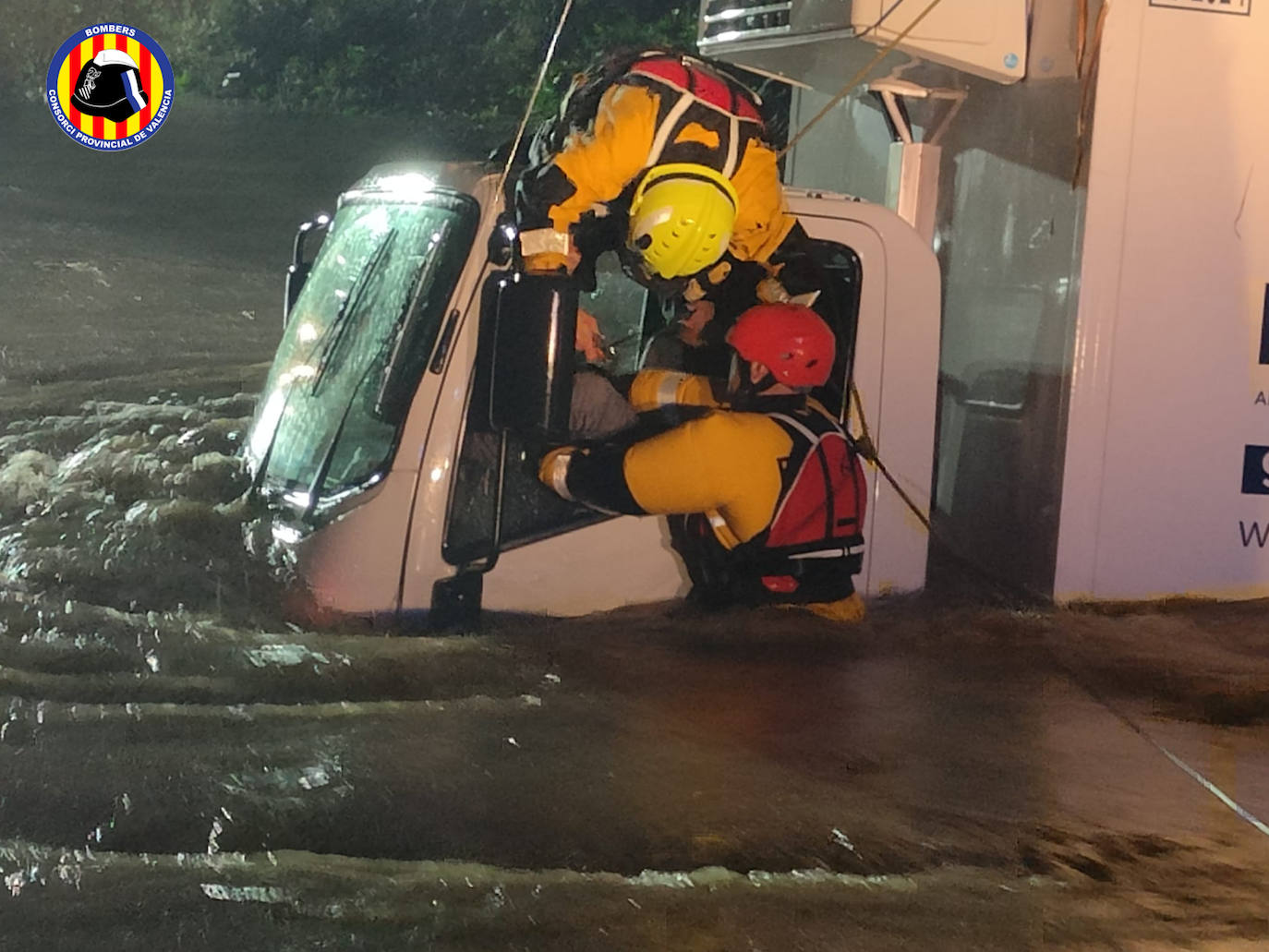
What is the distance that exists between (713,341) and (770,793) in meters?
1.61

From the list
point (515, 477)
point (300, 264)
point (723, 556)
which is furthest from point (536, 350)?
point (300, 264)

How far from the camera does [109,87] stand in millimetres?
7816

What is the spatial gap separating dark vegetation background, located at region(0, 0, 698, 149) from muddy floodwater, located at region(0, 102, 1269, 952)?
667 cm

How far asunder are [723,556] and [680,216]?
869 mm

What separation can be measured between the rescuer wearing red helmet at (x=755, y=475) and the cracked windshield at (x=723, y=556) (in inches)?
0.5

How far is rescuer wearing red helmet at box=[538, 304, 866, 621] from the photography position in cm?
320

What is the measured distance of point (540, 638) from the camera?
128 inches

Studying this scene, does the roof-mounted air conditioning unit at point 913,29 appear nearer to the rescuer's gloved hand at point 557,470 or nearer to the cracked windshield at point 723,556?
the cracked windshield at point 723,556

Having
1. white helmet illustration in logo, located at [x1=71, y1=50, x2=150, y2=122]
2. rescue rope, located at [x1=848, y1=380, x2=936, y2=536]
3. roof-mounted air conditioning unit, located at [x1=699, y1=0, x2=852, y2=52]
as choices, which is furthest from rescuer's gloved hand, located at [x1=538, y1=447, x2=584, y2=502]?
white helmet illustration in logo, located at [x1=71, y1=50, x2=150, y2=122]

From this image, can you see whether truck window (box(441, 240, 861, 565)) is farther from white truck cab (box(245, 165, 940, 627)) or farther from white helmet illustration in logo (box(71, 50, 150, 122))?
white helmet illustration in logo (box(71, 50, 150, 122))

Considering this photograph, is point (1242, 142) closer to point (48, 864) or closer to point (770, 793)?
point (770, 793)

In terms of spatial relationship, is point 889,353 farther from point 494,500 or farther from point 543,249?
point 494,500

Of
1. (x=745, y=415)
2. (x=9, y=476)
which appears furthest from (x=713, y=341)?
(x=9, y=476)

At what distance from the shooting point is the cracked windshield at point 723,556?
2172 millimetres
